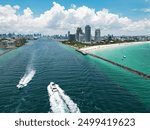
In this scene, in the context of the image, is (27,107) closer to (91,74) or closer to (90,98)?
(90,98)

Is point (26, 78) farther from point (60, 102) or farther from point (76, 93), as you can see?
point (60, 102)

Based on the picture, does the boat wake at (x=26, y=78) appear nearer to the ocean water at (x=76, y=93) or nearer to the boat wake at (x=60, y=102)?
the ocean water at (x=76, y=93)

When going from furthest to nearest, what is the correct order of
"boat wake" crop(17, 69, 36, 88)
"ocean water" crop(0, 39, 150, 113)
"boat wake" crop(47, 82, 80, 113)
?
"boat wake" crop(17, 69, 36, 88) < "ocean water" crop(0, 39, 150, 113) < "boat wake" crop(47, 82, 80, 113)

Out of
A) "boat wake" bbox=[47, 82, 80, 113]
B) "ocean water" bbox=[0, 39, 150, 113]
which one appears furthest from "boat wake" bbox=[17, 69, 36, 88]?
"boat wake" bbox=[47, 82, 80, 113]

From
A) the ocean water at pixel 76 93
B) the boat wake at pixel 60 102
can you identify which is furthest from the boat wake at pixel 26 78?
the boat wake at pixel 60 102

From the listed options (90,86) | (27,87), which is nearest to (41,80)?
(27,87)

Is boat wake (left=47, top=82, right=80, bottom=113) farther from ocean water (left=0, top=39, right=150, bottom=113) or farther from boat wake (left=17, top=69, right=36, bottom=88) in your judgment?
boat wake (left=17, top=69, right=36, bottom=88)

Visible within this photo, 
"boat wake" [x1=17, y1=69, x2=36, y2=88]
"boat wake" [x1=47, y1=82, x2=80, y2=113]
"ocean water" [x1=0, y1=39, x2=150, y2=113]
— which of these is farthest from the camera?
"boat wake" [x1=17, y1=69, x2=36, y2=88]

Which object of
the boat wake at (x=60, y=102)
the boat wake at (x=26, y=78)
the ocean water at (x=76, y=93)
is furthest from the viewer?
the boat wake at (x=26, y=78)
